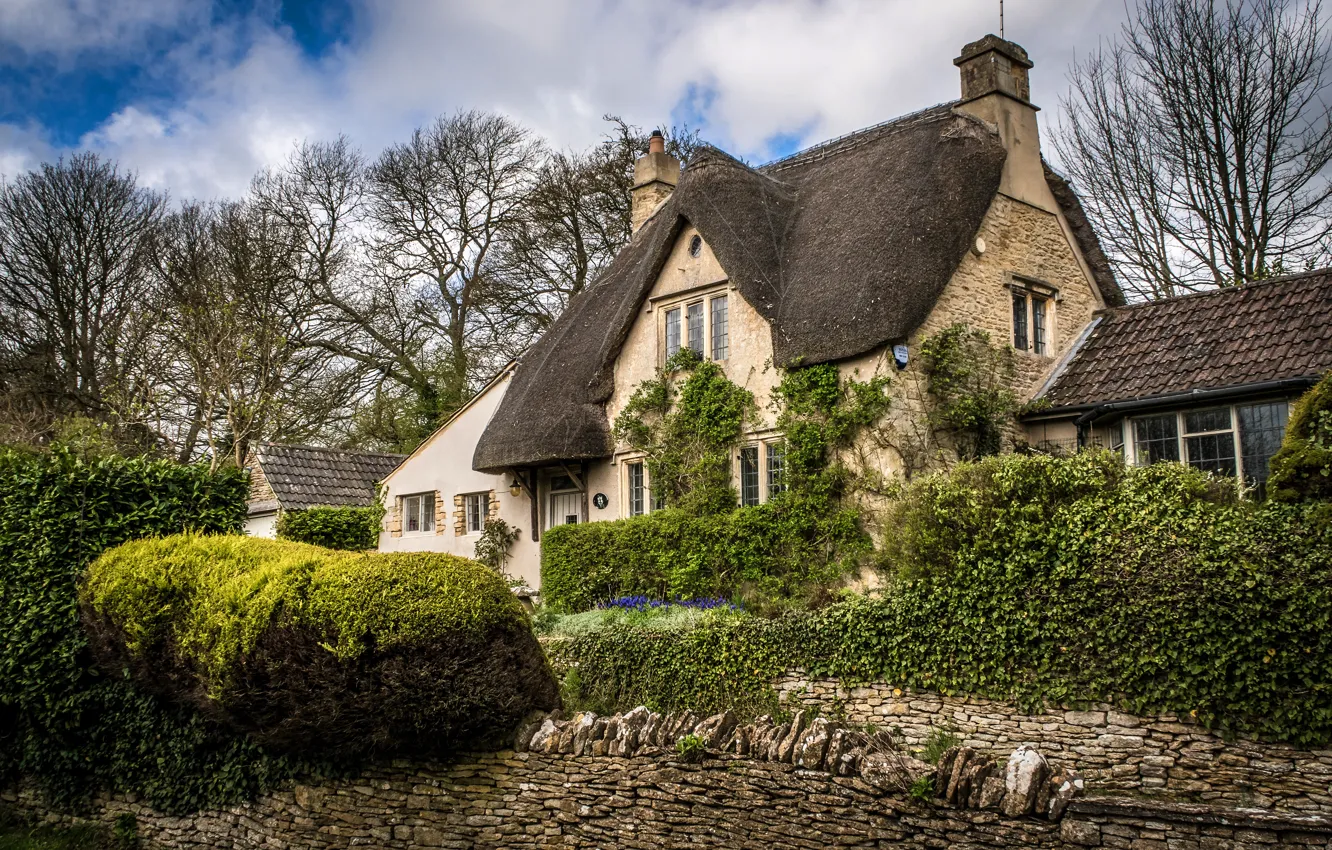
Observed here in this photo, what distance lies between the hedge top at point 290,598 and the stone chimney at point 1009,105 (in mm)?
11771

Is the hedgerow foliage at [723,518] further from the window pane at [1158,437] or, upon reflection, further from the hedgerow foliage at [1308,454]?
the hedgerow foliage at [1308,454]

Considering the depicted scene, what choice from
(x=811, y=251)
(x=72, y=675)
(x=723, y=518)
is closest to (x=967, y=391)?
(x=811, y=251)

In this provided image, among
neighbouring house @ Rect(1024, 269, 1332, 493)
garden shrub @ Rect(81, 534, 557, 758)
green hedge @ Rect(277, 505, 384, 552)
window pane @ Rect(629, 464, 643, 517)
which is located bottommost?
garden shrub @ Rect(81, 534, 557, 758)

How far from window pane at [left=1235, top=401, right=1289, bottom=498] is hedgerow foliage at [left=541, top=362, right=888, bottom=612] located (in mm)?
4547

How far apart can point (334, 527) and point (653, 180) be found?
9606 mm

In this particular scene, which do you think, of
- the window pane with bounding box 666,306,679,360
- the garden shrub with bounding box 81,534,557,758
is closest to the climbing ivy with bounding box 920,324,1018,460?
the window pane with bounding box 666,306,679,360

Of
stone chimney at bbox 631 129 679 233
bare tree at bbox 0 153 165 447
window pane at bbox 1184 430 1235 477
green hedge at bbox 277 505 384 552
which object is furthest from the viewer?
bare tree at bbox 0 153 165 447

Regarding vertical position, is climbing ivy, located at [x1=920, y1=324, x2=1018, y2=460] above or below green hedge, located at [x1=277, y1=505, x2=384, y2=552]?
above

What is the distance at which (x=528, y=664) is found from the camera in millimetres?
9234

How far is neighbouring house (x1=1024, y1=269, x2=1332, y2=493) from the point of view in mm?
13641

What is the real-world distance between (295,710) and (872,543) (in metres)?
8.14

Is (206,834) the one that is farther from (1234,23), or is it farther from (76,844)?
(1234,23)

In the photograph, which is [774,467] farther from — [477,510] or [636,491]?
[477,510]

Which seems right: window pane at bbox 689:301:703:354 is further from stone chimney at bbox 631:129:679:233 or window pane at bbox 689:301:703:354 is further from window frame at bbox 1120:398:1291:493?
window frame at bbox 1120:398:1291:493
